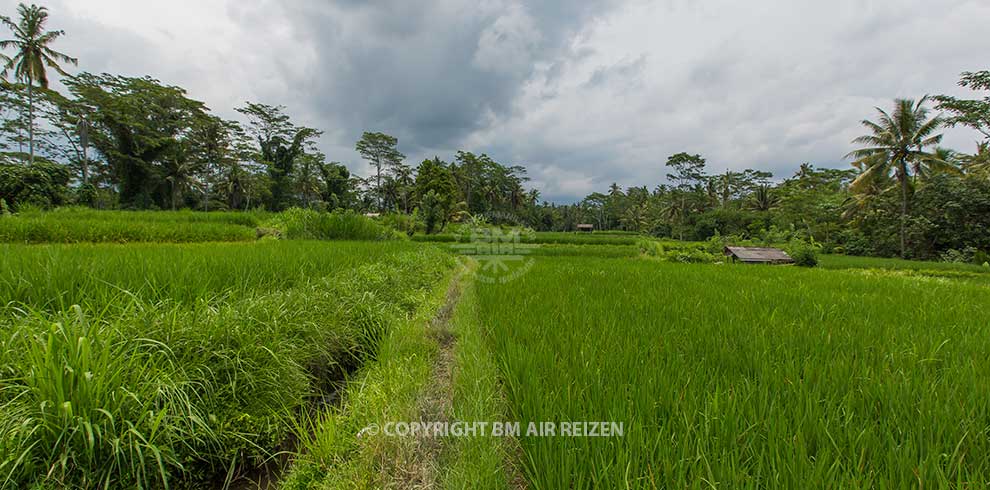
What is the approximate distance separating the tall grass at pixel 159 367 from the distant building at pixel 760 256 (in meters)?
13.1

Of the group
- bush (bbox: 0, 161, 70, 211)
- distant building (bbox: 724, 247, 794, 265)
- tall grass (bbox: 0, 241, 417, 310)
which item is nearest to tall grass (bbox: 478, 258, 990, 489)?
Answer: tall grass (bbox: 0, 241, 417, 310)

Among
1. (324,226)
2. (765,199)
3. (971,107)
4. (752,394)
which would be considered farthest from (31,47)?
(765,199)

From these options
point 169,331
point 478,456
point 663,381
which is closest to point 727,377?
point 663,381

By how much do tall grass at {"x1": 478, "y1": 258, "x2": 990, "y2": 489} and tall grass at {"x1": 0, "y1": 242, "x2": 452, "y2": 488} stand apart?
1327mm

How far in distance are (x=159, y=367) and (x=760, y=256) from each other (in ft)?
49.9

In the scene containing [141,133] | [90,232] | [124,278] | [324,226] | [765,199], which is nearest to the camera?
[124,278]

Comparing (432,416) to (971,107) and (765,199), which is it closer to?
(971,107)

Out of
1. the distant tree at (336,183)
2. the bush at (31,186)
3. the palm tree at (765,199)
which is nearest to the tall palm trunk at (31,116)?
the bush at (31,186)

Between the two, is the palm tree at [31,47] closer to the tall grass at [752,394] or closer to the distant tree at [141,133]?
the distant tree at [141,133]

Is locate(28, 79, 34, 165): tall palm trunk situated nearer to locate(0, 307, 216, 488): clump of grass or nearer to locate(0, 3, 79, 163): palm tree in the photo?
locate(0, 3, 79, 163): palm tree

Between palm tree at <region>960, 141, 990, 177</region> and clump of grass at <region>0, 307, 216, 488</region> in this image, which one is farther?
palm tree at <region>960, 141, 990, 177</region>

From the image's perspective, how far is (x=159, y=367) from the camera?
168 cm

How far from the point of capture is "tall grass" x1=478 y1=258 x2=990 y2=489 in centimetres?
109

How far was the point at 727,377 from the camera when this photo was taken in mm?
1787
